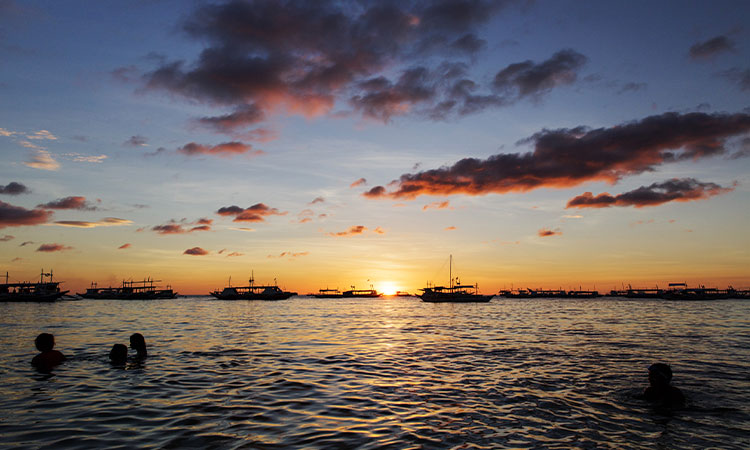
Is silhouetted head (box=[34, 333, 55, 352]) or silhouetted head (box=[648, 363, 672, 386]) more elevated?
silhouetted head (box=[34, 333, 55, 352])

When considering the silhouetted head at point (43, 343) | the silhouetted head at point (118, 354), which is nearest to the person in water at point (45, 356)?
the silhouetted head at point (43, 343)

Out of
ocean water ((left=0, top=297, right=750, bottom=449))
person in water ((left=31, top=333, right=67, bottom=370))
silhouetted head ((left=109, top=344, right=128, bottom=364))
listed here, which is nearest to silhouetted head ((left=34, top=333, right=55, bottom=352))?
person in water ((left=31, top=333, right=67, bottom=370))

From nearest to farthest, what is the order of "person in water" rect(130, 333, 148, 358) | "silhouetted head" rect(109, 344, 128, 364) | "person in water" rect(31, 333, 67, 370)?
"person in water" rect(31, 333, 67, 370) < "silhouetted head" rect(109, 344, 128, 364) < "person in water" rect(130, 333, 148, 358)

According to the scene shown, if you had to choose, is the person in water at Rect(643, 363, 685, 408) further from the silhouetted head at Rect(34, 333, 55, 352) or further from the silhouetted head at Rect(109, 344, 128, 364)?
Answer: the silhouetted head at Rect(34, 333, 55, 352)

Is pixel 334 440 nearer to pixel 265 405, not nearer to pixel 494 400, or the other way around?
pixel 265 405

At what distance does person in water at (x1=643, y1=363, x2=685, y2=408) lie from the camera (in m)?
12.8

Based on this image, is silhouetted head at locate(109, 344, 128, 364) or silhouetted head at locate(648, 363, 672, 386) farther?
silhouetted head at locate(109, 344, 128, 364)

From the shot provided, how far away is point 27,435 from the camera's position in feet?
30.0

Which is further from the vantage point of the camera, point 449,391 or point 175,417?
point 449,391

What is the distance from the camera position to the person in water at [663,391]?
12844 millimetres

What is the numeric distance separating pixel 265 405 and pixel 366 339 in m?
19.6

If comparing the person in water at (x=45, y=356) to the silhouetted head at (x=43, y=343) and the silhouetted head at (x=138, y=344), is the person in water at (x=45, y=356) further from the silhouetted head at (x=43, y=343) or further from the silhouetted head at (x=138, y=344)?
the silhouetted head at (x=138, y=344)

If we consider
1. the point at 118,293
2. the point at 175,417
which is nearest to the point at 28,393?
the point at 175,417

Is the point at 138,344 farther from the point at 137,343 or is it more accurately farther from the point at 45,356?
the point at 45,356
